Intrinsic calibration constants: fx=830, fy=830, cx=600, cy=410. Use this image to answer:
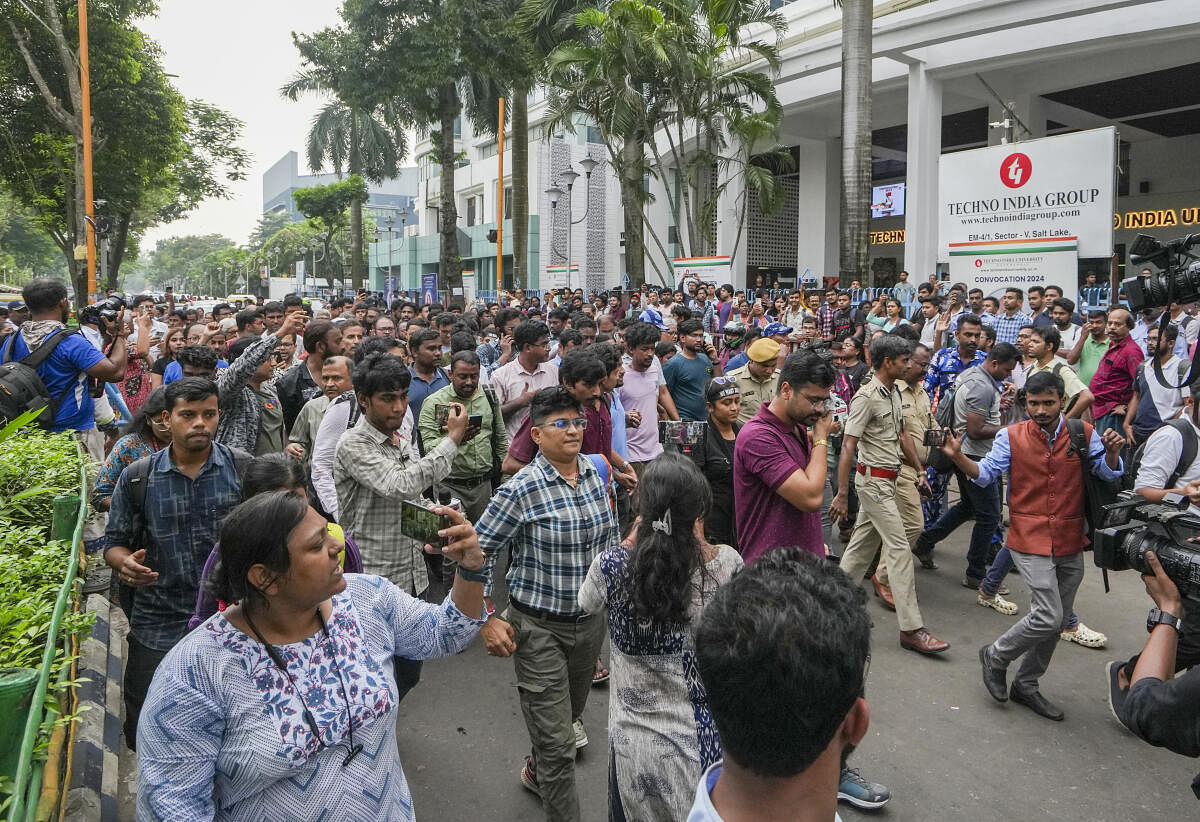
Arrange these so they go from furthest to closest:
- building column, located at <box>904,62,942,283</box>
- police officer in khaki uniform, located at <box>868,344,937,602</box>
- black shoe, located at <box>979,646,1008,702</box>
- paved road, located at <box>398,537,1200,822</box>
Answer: building column, located at <box>904,62,942,283</box>, police officer in khaki uniform, located at <box>868,344,937,602</box>, black shoe, located at <box>979,646,1008,702</box>, paved road, located at <box>398,537,1200,822</box>

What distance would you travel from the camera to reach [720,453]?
5.25m

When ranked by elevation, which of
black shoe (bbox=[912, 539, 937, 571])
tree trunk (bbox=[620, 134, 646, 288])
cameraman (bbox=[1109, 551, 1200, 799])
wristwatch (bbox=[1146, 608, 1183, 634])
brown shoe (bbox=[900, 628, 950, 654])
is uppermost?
tree trunk (bbox=[620, 134, 646, 288])

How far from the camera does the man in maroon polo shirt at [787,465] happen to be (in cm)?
371

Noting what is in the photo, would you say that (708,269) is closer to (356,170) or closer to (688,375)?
(688,375)

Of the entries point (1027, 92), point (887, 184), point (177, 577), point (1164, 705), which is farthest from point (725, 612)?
point (887, 184)

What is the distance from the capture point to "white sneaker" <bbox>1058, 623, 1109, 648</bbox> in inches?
203

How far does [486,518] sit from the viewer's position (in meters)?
3.23

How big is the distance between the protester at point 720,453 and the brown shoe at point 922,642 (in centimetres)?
121

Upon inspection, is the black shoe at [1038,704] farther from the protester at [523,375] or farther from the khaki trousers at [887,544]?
the protester at [523,375]

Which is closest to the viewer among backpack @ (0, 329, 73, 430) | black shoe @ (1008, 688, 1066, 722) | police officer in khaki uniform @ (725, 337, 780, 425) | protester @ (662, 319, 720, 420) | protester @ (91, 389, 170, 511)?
protester @ (91, 389, 170, 511)

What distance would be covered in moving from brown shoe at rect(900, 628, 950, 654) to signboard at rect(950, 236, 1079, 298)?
8500mm

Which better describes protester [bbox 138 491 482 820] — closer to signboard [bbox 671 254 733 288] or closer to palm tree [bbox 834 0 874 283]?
palm tree [bbox 834 0 874 283]

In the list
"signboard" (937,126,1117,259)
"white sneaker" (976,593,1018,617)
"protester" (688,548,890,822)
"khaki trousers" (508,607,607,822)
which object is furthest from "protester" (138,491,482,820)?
"signboard" (937,126,1117,259)

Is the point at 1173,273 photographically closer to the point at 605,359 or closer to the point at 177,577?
the point at 605,359
